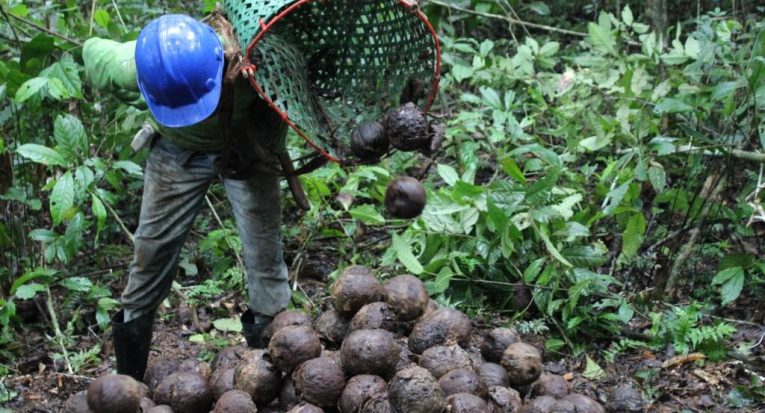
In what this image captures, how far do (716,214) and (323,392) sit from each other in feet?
8.67

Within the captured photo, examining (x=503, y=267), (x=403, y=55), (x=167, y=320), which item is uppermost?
(x=403, y=55)

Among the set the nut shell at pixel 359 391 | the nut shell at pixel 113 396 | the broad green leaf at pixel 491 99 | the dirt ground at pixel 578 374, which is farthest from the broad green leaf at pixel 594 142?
the nut shell at pixel 113 396

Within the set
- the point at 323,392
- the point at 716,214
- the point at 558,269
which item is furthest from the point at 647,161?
the point at 323,392

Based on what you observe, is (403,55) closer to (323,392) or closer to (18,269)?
(323,392)

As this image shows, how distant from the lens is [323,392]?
2939 millimetres

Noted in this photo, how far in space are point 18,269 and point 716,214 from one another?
4.08 m

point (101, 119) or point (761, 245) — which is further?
point (101, 119)

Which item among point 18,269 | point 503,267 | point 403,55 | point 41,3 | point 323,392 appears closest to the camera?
point 323,392

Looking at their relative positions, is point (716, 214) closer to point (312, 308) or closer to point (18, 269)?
point (312, 308)

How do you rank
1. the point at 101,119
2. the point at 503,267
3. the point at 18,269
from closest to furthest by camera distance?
the point at 503,267 → the point at 18,269 → the point at 101,119

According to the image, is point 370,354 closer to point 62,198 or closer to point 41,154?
point 62,198

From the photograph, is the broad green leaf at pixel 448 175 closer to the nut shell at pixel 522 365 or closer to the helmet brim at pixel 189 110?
the nut shell at pixel 522 365

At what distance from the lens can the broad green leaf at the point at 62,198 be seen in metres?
4.05

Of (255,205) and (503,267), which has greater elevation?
(255,205)
